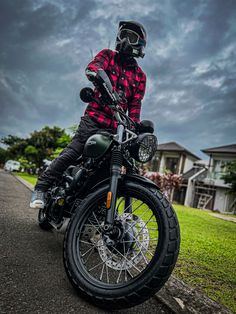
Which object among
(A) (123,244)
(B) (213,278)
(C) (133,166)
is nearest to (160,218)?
(A) (123,244)

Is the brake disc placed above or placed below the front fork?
below

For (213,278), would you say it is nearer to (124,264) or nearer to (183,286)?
(183,286)

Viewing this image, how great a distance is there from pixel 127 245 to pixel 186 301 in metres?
0.53

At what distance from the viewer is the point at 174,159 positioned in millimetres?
37844

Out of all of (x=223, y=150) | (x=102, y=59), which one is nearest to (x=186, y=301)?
(x=102, y=59)

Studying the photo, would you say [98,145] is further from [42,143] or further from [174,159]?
[42,143]

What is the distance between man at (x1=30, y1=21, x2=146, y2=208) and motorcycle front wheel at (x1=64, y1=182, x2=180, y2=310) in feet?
2.46

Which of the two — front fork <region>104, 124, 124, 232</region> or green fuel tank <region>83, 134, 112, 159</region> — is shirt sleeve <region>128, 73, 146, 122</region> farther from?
front fork <region>104, 124, 124, 232</region>

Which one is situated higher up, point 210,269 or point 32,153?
point 32,153

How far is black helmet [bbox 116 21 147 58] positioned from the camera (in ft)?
8.06

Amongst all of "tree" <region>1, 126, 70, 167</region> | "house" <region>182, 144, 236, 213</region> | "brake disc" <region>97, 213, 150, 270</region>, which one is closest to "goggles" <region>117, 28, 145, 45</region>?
"brake disc" <region>97, 213, 150, 270</region>

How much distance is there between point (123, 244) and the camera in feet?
5.98

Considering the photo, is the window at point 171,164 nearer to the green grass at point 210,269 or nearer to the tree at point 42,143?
the tree at point 42,143

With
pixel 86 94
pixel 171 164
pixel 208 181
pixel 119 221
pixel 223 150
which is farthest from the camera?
pixel 171 164
